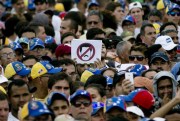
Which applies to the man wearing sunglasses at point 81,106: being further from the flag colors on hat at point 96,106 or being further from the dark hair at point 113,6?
the dark hair at point 113,6

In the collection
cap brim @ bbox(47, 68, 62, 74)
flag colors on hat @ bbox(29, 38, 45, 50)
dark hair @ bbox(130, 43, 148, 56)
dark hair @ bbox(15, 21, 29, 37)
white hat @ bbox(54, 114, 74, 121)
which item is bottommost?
white hat @ bbox(54, 114, 74, 121)

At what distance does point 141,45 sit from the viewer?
20.0 m

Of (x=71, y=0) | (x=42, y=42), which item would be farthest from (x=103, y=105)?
(x=71, y=0)

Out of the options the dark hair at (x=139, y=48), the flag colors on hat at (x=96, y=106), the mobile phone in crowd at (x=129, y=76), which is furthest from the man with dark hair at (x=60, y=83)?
the dark hair at (x=139, y=48)

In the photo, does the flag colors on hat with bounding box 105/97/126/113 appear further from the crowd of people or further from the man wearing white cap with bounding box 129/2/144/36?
the man wearing white cap with bounding box 129/2/144/36

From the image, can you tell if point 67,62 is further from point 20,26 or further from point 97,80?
point 20,26

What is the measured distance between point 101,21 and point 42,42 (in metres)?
2.59

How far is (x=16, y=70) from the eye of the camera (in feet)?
59.9

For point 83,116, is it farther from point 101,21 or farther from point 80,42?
point 101,21

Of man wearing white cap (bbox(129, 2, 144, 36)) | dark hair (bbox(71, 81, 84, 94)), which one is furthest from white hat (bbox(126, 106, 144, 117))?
man wearing white cap (bbox(129, 2, 144, 36))

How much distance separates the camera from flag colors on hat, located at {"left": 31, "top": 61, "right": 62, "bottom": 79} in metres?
18.0

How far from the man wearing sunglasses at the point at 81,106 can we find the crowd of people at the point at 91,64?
1 cm

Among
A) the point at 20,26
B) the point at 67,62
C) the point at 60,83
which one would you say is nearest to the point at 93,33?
the point at 20,26

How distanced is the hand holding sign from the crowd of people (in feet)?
0.32
